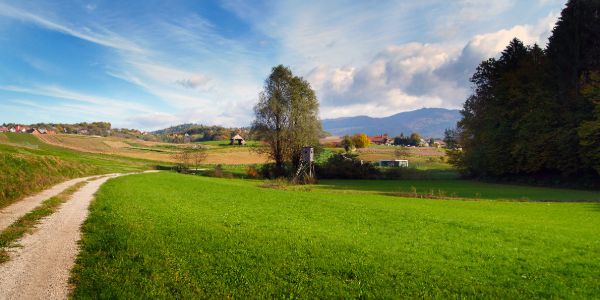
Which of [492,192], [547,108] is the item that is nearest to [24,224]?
[492,192]

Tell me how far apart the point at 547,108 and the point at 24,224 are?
190 ft

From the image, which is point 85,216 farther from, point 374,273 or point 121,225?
point 374,273

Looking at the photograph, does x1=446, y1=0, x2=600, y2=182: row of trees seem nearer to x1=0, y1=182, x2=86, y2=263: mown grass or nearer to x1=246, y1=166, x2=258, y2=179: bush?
x1=246, y1=166, x2=258, y2=179: bush

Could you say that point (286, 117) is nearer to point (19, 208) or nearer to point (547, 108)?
point (547, 108)

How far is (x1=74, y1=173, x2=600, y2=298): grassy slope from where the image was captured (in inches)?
335

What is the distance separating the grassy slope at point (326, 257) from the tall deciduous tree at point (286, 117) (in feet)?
154

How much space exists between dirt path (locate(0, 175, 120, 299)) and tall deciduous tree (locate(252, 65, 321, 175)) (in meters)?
49.9

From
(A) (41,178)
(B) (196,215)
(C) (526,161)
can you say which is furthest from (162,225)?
(C) (526,161)

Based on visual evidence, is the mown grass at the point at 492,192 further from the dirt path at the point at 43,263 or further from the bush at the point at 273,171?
the dirt path at the point at 43,263

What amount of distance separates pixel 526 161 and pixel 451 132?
1907cm

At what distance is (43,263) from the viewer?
10.1 m

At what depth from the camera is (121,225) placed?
14594mm

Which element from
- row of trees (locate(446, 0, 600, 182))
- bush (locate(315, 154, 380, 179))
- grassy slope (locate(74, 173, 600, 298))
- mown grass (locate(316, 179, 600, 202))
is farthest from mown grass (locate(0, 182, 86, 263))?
row of trees (locate(446, 0, 600, 182))

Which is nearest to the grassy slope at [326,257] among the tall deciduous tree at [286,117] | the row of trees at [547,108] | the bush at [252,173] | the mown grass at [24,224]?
the mown grass at [24,224]
